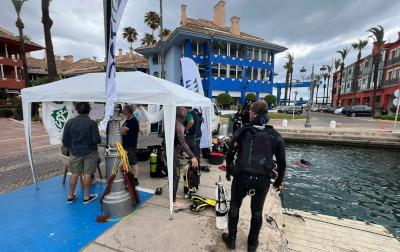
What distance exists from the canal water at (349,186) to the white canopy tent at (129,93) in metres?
4.79

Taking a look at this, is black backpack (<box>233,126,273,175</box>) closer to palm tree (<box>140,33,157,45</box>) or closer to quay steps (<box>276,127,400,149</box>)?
quay steps (<box>276,127,400,149</box>)

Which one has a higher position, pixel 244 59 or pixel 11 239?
pixel 244 59

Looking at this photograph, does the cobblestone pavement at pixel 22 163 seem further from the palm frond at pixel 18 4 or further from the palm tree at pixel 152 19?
the palm tree at pixel 152 19

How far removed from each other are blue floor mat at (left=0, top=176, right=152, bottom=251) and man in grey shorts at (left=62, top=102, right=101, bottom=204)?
58cm

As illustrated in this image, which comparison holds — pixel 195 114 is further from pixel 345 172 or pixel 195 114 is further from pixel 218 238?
pixel 345 172

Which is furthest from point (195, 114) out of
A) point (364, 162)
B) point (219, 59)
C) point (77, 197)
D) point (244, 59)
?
point (244, 59)

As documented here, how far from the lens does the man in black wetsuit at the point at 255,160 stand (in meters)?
2.60

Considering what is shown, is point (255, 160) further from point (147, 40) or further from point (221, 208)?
point (147, 40)

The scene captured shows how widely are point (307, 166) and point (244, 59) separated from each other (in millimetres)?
25505

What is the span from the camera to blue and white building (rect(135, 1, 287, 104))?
94.9 ft

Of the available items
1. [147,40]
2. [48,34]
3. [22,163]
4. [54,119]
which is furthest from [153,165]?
[147,40]

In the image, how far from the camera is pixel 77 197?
461 cm

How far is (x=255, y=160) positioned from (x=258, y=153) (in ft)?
0.31

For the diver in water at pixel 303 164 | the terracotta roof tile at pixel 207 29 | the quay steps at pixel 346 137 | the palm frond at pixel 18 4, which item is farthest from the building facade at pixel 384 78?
the palm frond at pixel 18 4
